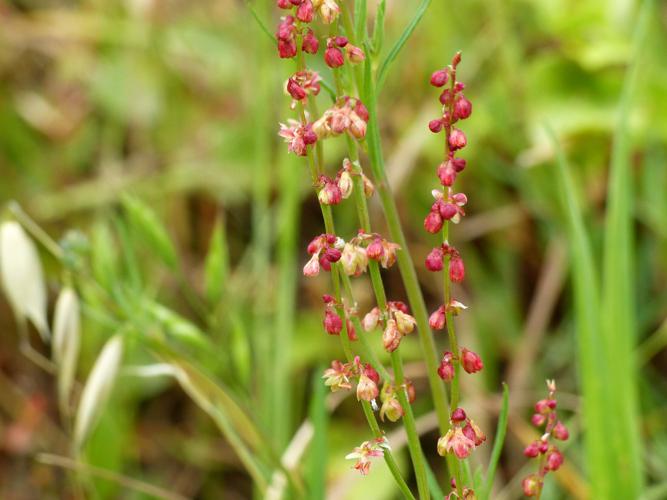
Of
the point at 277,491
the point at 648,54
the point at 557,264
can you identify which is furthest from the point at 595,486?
the point at 648,54

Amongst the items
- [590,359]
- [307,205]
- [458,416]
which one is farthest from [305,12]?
[307,205]

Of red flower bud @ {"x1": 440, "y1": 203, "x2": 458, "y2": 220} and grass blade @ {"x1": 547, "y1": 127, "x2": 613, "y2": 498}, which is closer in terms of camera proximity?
red flower bud @ {"x1": 440, "y1": 203, "x2": 458, "y2": 220}

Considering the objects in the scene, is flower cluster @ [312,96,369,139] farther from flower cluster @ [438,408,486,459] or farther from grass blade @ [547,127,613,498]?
grass blade @ [547,127,613,498]

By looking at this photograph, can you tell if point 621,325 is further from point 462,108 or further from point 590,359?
point 462,108

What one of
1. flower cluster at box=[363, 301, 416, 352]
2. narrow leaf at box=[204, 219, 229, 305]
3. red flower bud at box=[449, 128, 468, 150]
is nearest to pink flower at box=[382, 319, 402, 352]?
flower cluster at box=[363, 301, 416, 352]

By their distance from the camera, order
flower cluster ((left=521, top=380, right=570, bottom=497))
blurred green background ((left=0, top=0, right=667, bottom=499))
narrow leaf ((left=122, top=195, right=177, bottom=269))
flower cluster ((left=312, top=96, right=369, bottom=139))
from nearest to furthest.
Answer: flower cluster ((left=312, top=96, right=369, bottom=139))
flower cluster ((left=521, top=380, right=570, bottom=497))
narrow leaf ((left=122, top=195, right=177, bottom=269))
blurred green background ((left=0, top=0, right=667, bottom=499))

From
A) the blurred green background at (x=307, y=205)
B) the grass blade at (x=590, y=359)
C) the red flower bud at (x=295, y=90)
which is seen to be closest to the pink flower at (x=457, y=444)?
the red flower bud at (x=295, y=90)

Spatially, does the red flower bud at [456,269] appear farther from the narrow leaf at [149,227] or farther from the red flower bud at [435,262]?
the narrow leaf at [149,227]
